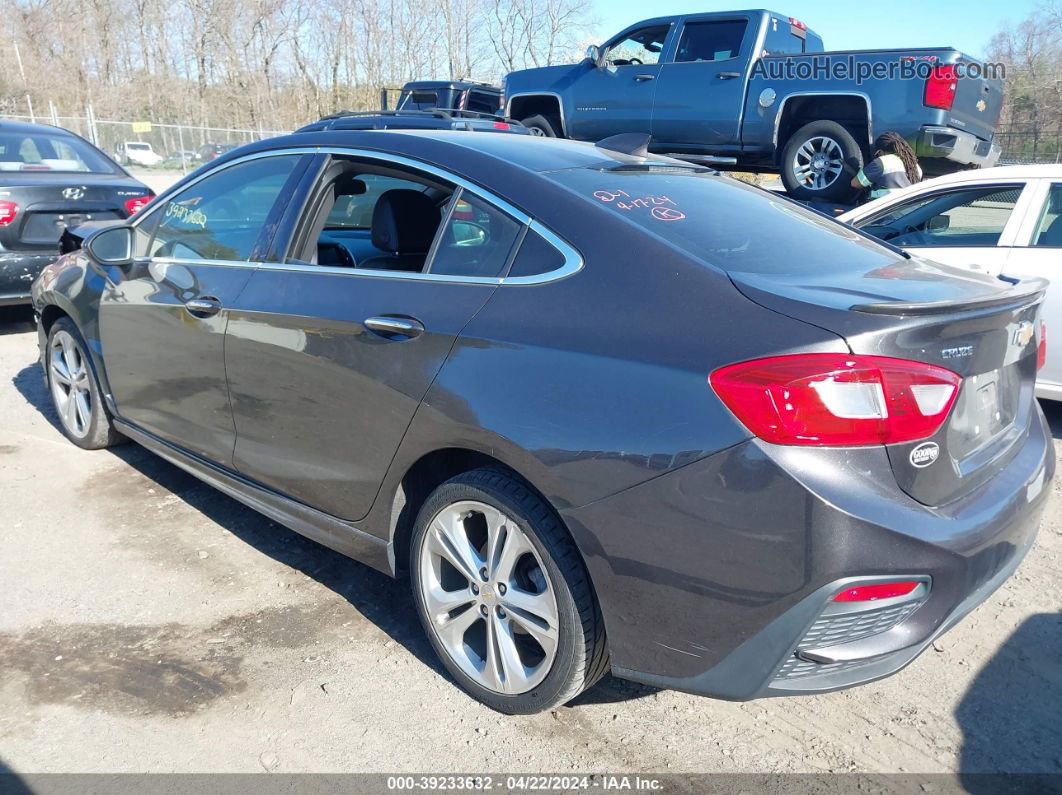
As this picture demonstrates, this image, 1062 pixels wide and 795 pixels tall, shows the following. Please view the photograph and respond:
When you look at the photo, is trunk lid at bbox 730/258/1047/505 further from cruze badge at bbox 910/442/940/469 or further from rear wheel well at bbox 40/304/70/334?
rear wheel well at bbox 40/304/70/334

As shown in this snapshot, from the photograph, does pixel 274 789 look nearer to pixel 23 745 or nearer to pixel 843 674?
pixel 23 745

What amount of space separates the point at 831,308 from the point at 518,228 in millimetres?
963

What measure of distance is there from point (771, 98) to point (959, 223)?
505 cm

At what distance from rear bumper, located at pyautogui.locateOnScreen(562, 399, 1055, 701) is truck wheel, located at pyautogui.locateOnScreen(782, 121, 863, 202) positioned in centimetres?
798

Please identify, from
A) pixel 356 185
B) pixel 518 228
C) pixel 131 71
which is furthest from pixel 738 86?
pixel 131 71

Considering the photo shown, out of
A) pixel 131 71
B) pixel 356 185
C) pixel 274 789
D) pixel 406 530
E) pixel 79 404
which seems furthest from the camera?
pixel 131 71

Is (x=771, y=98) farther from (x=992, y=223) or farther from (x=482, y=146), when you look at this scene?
(x=482, y=146)

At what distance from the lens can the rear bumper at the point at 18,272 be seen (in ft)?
22.3

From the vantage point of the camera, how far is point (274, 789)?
2.38 meters

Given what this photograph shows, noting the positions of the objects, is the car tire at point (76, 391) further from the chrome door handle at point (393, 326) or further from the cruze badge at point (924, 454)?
the cruze badge at point (924, 454)

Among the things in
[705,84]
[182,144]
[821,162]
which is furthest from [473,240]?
[182,144]

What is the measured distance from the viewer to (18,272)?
686 cm

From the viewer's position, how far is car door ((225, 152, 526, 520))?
2.68 meters

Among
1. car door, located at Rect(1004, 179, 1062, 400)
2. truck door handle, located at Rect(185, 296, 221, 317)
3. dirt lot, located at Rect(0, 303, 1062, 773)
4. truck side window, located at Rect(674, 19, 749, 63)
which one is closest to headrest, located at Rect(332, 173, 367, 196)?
truck door handle, located at Rect(185, 296, 221, 317)
